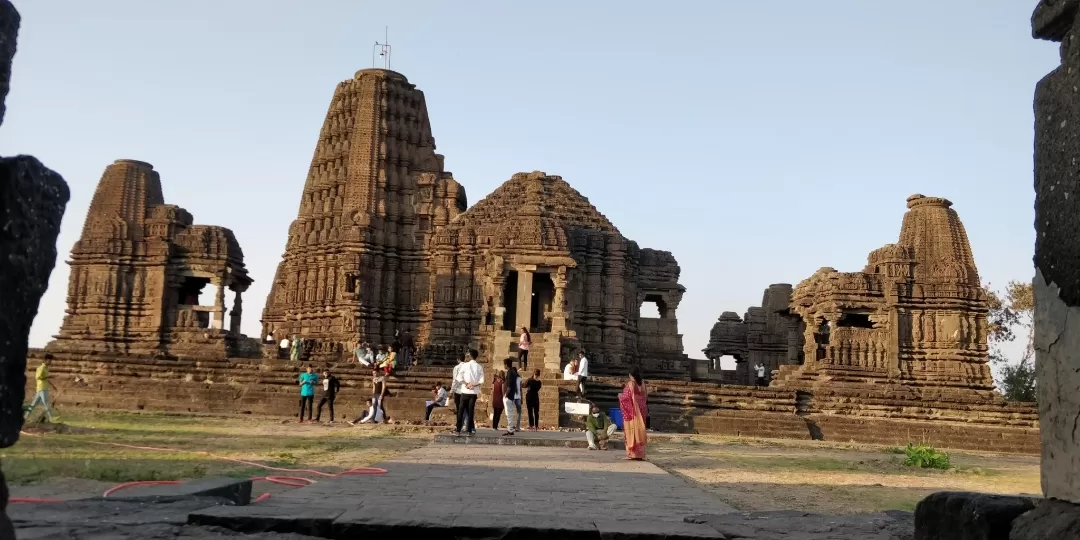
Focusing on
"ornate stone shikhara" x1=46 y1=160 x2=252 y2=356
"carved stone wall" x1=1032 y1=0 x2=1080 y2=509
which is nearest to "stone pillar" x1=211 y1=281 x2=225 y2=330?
"ornate stone shikhara" x1=46 y1=160 x2=252 y2=356

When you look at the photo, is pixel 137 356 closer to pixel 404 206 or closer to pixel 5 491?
pixel 404 206

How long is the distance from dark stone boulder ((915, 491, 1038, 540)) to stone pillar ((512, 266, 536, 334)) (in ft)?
81.8

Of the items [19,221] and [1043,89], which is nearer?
[19,221]

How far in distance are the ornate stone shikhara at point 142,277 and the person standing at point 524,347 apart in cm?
1213

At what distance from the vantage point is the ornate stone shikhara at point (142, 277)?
33.3m

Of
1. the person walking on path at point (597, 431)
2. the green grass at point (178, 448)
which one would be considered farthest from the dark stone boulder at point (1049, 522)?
the person walking on path at point (597, 431)

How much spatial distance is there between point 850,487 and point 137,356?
77.8 feet

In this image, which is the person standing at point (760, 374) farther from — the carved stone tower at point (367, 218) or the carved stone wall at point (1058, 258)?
the carved stone wall at point (1058, 258)

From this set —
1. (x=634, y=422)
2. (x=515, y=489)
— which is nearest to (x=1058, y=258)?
(x=515, y=489)

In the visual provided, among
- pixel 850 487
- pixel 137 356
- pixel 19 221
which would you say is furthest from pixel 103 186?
pixel 19 221

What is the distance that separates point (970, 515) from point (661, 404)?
849 inches

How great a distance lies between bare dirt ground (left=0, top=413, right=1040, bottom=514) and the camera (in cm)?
934

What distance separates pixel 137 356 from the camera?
28.9 meters

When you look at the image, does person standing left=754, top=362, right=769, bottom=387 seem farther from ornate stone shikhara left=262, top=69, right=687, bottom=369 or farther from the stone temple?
ornate stone shikhara left=262, top=69, right=687, bottom=369
